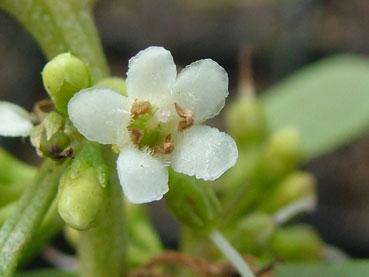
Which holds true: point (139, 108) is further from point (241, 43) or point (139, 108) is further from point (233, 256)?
point (241, 43)

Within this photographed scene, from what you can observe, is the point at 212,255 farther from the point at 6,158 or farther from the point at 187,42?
the point at 187,42

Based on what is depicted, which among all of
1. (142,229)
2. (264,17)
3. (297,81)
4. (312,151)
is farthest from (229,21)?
(142,229)

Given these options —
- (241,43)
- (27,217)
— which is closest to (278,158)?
(27,217)

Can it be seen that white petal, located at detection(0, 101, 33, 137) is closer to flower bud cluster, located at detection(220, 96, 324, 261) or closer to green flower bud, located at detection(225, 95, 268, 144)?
flower bud cluster, located at detection(220, 96, 324, 261)

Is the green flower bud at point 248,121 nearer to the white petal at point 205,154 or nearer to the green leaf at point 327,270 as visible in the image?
the green leaf at point 327,270

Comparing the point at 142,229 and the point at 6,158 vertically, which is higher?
the point at 6,158
